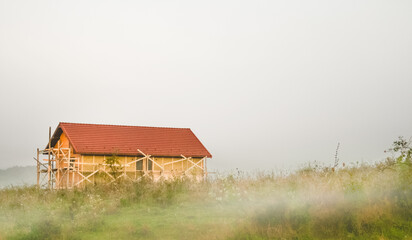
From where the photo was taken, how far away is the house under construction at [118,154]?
33.8 m

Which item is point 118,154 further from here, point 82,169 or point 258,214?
point 258,214

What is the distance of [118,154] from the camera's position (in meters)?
34.6

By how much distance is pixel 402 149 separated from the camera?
14.4 metres

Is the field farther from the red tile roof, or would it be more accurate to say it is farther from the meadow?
the red tile roof

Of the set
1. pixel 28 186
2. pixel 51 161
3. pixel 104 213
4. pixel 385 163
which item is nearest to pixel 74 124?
pixel 51 161

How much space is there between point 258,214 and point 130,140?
86.8ft

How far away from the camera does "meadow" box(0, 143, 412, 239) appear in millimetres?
10555

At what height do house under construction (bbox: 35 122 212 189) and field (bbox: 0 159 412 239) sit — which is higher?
house under construction (bbox: 35 122 212 189)

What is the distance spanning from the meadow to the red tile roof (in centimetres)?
1824

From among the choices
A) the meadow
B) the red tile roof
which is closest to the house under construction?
the red tile roof

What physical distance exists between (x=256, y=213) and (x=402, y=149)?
6.24m

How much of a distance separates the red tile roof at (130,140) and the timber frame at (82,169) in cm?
73

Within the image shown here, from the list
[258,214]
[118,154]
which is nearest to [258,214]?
[258,214]

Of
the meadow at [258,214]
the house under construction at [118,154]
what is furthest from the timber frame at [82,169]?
the meadow at [258,214]
